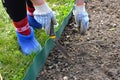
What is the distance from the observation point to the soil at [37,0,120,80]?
2209 millimetres

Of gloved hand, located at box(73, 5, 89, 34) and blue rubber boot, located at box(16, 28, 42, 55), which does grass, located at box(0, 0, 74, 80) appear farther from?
gloved hand, located at box(73, 5, 89, 34)

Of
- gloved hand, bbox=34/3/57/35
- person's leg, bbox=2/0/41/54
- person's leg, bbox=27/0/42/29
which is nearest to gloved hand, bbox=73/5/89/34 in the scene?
gloved hand, bbox=34/3/57/35

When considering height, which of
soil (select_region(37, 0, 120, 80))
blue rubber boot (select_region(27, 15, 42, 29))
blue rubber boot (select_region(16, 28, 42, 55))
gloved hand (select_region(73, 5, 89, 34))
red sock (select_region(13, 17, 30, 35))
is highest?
gloved hand (select_region(73, 5, 89, 34))

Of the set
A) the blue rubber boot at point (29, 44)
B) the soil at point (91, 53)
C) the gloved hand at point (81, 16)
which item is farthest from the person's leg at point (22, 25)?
the gloved hand at point (81, 16)

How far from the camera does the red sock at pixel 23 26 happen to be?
2.37 m

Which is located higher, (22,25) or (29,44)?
(22,25)

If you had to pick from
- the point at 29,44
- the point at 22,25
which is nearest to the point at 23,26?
the point at 22,25

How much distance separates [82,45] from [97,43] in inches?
4.8

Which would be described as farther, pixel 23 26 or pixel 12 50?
pixel 12 50

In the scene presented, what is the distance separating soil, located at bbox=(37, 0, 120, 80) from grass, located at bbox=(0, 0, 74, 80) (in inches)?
6.0

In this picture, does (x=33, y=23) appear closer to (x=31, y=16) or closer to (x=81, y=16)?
(x=31, y=16)

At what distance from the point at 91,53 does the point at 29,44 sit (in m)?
0.50

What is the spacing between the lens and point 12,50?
256 centimetres

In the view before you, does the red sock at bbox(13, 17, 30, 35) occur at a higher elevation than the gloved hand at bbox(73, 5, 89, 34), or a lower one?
lower
